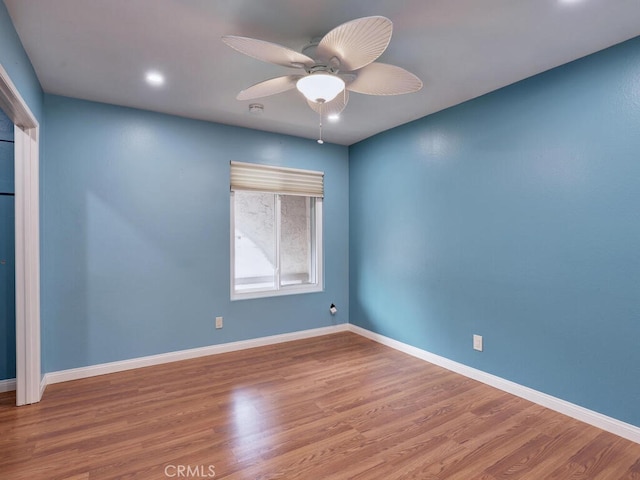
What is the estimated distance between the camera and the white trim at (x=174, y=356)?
9.51ft

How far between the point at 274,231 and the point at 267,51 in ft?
8.36

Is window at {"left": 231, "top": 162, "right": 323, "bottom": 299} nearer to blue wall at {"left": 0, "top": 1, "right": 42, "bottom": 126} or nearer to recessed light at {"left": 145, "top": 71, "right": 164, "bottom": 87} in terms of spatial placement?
recessed light at {"left": 145, "top": 71, "right": 164, "bottom": 87}

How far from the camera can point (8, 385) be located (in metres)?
2.70

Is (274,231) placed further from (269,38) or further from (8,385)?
(8,385)

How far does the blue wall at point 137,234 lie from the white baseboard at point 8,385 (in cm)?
23

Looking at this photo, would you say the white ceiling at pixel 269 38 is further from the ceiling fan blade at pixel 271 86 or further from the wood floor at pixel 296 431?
the wood floor at pixel 296 431

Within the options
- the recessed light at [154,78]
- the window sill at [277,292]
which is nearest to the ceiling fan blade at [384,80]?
the recessed light at [154,78]

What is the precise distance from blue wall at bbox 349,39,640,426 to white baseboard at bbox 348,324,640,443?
0.16ft

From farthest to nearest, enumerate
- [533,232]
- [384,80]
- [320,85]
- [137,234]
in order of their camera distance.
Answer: [137,234] < [533,232] < [384,80] < [320,85]

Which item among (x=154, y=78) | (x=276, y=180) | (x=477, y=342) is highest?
(x=154, y=78)

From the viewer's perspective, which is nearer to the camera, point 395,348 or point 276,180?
point 395,348

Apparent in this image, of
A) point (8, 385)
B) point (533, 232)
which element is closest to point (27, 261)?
point (8, 385)

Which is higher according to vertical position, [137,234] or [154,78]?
[154,78]

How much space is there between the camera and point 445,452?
1954 mm
